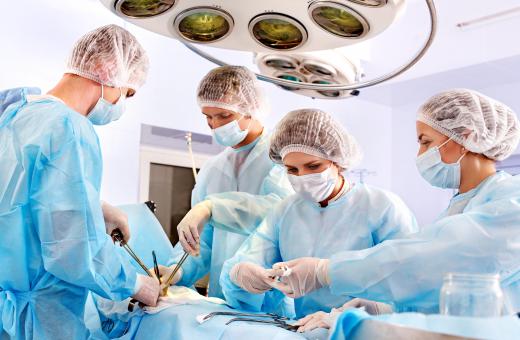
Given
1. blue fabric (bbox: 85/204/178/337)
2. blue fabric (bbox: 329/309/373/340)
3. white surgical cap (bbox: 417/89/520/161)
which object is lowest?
blue fabric (bbox: 85/204/178/337)

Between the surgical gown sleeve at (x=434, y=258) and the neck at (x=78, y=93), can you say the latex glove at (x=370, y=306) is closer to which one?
the surgical gown sleeve at (x=434, y=258)

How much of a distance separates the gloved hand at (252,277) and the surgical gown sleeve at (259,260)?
0.25 ft

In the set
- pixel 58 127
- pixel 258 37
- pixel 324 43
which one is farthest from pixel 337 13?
pixel 58 127

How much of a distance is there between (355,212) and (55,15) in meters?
2.70

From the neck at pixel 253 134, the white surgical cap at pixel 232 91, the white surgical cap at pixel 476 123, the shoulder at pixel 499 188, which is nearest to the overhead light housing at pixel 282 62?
the white surgical cap at pixel 232 91

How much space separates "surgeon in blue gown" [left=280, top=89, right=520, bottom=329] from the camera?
1435 millimetres

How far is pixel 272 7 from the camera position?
1.76 m

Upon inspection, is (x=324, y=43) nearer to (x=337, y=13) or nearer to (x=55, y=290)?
(x=337, y=13)

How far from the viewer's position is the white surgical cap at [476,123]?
5.57ft

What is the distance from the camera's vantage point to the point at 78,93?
6.28 ft

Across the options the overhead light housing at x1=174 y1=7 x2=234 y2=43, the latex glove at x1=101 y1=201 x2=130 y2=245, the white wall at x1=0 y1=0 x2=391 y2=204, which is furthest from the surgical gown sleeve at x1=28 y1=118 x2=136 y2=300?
the white wall at x1=0 y1=0 x2=391 y2=204

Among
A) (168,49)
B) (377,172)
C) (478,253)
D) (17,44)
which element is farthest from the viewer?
(377,172)

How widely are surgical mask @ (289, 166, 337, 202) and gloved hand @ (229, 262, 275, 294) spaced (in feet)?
1.05

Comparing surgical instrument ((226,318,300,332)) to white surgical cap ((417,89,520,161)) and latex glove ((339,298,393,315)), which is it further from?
white surgical cap ((417,89,520,161))
